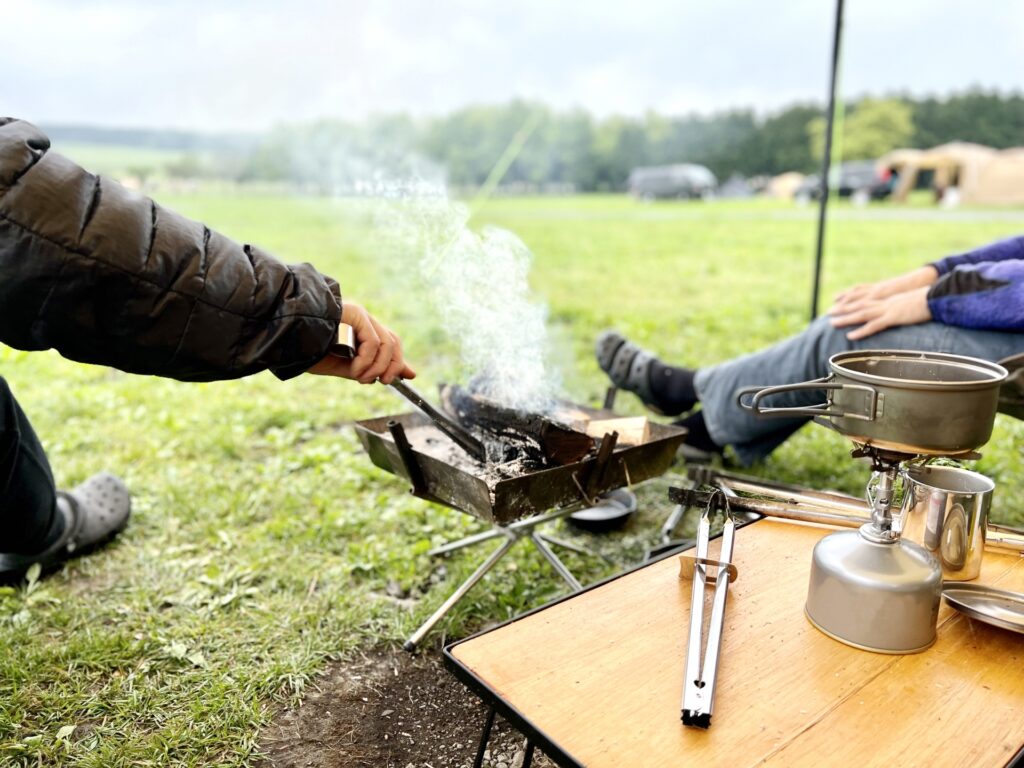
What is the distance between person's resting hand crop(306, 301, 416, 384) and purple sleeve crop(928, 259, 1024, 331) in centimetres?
160

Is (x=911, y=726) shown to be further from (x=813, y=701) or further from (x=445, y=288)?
(x=445, y=288)

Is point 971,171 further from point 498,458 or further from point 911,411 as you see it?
point 911,411

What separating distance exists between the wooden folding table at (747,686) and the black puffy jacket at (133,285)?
2.30 feet

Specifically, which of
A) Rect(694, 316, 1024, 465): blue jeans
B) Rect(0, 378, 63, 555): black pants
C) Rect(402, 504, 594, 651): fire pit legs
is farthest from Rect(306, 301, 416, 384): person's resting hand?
Rect(694, 316, 1024, 465): blue jeans

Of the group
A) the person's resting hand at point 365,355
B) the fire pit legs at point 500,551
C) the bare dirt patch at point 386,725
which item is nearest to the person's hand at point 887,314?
the fire pit legs at point 500,551

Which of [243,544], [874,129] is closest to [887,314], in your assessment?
[243,544]

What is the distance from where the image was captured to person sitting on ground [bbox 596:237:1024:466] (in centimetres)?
215

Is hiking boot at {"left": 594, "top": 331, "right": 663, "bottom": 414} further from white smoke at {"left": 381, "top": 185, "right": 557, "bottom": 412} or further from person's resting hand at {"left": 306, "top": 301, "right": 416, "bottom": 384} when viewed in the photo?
person's resting hand at {"left": 306, "top": 301, "right": 416, "bottom": 384}

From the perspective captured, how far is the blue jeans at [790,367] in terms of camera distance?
2201 mm

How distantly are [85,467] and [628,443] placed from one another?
2.27 meters

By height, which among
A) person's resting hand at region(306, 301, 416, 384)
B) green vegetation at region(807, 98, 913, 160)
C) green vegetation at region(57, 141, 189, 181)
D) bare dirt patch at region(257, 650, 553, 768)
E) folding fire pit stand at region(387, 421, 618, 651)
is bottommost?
bare dirt patch at region(257, 650, 553, 768)

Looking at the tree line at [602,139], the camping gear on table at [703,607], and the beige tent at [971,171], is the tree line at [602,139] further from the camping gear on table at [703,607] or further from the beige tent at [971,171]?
the camping gear on table at [703,607]

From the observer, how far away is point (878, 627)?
1.21 m

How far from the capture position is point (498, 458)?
6.61ft
